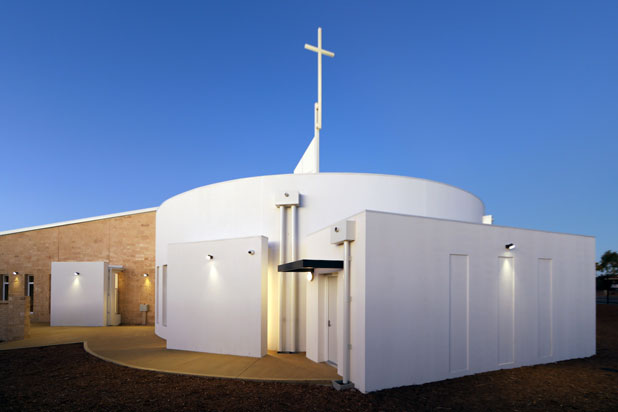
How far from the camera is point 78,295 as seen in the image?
17906mm

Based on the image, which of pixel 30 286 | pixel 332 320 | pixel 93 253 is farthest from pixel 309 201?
pixel 30 286

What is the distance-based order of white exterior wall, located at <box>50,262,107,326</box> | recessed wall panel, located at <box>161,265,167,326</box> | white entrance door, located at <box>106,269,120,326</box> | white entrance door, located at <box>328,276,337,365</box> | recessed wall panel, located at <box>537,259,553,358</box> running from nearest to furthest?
white entrance door, located at <box>328,276,337,365</box>
recessed wall panel, located at <box>537,259,553,358</box>
recessed wall panel, located at <box>161,265,167,326</box>
white exterior wall, located at <box>50,262,107,326</box>
white entrance door, located at <box>106,269,120,326</box>

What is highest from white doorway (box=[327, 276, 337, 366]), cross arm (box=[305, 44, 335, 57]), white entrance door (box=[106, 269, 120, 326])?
cross arm (box=[305, 44, 335, 57])

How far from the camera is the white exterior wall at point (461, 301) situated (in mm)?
7234

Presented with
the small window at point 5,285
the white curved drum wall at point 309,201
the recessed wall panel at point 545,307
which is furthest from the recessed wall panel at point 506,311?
the small window at point 5,285

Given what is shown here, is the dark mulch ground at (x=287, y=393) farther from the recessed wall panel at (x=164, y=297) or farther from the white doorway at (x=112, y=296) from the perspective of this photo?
the white doorway at (x=112, y=296)

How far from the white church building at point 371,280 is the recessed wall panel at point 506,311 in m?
0.03

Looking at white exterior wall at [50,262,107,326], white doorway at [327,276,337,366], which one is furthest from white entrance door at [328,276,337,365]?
white exterior wall at [50,262,107,326]

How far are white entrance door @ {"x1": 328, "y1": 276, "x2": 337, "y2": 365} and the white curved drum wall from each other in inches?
62.6

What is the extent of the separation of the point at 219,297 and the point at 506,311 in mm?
7006

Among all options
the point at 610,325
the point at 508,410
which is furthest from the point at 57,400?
the point at 610,325

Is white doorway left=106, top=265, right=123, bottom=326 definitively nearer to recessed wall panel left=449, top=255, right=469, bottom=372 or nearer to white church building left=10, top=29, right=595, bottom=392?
white church building left=10, top=29, right=595, bottom=392

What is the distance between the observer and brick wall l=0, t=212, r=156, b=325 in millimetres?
19281

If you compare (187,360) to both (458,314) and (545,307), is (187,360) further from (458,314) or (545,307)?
(545,307)
